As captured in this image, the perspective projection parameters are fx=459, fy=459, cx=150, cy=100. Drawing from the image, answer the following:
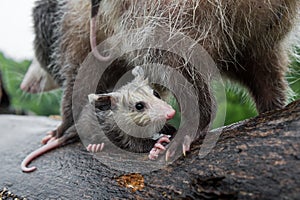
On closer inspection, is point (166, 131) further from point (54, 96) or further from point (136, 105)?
point (54, 96)

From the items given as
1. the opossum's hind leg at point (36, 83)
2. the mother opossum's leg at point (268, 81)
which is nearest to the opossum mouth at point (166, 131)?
the mother opossum's leg at point (268, 81)

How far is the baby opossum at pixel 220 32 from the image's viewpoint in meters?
1.70

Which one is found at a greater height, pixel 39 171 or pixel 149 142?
pixel 149 142

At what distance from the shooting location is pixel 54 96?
480 cm

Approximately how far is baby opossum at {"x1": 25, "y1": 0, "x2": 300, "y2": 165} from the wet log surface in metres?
0.23

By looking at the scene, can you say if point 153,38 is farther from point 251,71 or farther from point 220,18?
point 251,71

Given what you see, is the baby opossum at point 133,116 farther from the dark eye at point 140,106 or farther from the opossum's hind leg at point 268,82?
the opossum's hind leg at point 268,82

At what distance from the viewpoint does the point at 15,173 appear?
2018 mm

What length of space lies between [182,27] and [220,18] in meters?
0.14

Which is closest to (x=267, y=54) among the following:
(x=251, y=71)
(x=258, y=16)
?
(x=251, y=71)

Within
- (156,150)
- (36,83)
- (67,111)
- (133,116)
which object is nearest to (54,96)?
(36,83)

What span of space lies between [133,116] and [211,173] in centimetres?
59

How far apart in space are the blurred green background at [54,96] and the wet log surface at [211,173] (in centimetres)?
59

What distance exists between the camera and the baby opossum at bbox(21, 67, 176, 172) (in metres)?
1.76
